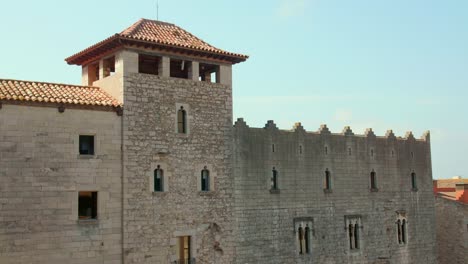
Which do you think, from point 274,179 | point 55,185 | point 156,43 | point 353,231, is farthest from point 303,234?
point 55,185

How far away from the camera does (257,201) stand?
85.4ft

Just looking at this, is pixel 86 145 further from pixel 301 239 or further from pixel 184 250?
pixel 301 239

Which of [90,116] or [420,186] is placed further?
[420,186]

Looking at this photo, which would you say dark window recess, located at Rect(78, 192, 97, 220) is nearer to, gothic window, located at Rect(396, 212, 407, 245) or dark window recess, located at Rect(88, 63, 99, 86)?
dark window recess, located at Rect(88, 63, 99, 86)

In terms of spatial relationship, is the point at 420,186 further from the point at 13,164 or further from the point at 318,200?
the point at 13,164

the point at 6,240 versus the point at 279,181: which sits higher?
the point at 279,181

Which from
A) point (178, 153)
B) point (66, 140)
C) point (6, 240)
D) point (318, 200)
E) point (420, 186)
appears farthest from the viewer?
point (420, 186)

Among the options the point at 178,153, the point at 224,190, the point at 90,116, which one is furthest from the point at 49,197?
the point at 224,190

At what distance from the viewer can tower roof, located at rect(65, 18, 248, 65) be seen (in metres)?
22.5

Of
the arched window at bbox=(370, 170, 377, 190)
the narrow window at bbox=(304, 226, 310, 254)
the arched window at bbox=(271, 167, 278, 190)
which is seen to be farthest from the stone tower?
the arched window at bbox=(370, 170, 377, 190)

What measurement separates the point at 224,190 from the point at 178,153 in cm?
276

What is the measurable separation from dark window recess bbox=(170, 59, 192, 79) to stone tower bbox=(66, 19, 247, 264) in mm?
77

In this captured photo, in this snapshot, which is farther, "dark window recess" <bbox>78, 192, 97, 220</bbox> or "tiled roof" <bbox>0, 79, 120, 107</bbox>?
"dark window recess" <bbox>78, 192, 97, 220</bbox>

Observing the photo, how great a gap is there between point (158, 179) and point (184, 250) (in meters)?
3.01
